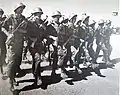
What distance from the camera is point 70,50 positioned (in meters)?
1.62

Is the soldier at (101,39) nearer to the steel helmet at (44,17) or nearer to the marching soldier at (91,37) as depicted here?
the marching soldier at (91,37)

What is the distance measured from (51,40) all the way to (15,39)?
24cm

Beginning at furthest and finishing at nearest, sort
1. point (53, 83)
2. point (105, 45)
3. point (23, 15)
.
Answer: point (105, 45) < point (53, 83) < point (23, 15)

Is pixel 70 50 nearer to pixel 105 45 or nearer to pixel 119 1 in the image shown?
pixel 105 45

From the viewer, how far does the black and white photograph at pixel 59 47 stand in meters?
1.48

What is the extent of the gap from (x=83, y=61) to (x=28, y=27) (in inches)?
18.3

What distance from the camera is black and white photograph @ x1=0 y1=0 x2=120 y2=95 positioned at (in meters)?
1.48

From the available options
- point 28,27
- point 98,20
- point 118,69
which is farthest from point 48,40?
point 118,69

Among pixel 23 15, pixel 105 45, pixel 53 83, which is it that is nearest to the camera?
pixel 23 15

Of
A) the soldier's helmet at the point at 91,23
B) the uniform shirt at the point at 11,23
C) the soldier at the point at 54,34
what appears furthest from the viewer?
the soldier's helmet at the point at 91,23

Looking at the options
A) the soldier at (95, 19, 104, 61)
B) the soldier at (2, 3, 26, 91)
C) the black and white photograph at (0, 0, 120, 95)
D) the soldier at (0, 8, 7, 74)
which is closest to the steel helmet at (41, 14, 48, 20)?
the black and white photograph at (0, 0, 120, 95)

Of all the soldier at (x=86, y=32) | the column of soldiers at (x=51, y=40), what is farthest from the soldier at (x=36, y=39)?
the soldier at (x=86, y=32)

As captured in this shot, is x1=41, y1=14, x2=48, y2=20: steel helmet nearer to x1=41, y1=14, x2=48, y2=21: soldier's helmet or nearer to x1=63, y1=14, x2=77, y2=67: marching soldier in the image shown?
x1=41, y1=14, x2=48, y2=21: soldier's helmet

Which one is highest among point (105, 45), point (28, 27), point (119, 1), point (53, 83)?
point (119, 1)
